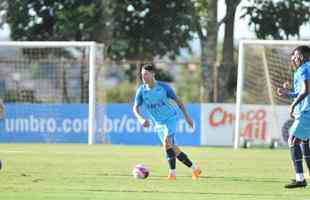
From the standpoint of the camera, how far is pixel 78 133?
32.7 metres

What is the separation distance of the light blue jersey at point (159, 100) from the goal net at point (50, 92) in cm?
1411

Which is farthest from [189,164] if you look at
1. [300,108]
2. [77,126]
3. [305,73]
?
[77,126]

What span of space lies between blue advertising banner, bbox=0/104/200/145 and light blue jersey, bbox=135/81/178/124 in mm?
15249

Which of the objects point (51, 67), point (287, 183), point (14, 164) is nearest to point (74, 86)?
point (51, 67)

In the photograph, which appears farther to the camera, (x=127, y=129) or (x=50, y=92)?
(x=50, y=92)

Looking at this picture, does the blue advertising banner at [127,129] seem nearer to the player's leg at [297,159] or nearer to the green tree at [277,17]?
the green tree at [277,17]

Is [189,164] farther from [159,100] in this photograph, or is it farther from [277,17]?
[277,17]

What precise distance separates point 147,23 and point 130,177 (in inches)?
975

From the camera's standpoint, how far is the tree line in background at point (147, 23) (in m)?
38.8

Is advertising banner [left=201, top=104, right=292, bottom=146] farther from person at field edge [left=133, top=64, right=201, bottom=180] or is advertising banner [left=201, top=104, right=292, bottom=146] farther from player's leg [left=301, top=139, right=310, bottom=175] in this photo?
player's leg [left=301, top=139, right=310, bottom=175]

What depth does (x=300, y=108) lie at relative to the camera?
48.2 feet

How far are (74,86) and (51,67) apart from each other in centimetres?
153

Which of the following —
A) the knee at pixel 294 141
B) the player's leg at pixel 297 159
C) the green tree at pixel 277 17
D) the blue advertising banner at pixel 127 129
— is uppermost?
the green tree at pixel 277 17

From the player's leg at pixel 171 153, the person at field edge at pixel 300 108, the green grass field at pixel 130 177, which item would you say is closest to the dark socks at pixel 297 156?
the person at field edge at pixel 300 108
